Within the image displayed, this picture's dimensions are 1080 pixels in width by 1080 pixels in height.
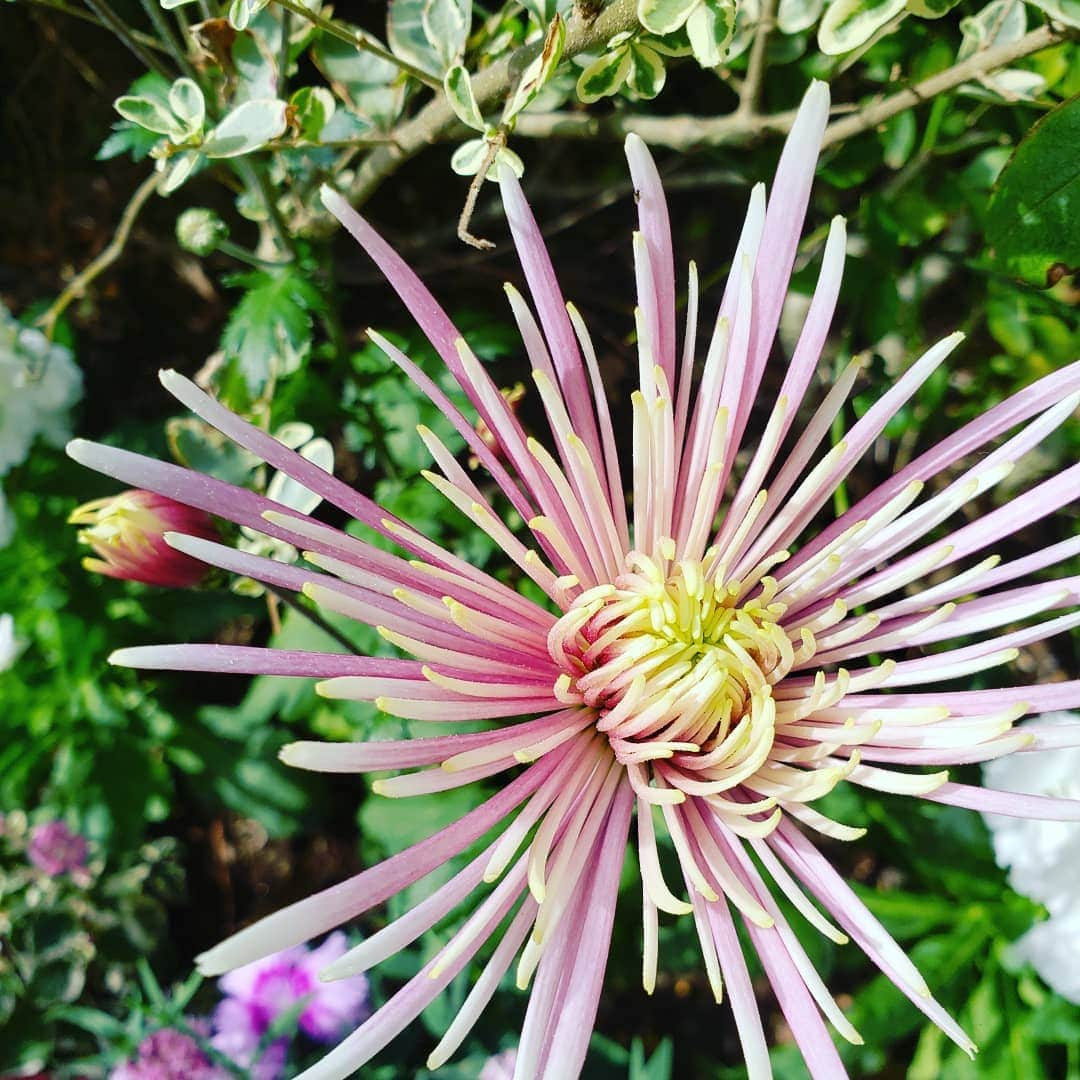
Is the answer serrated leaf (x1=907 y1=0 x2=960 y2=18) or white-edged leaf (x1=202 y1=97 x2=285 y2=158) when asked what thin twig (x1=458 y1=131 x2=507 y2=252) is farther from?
serrated leaf (x1=907 y1=0 x2=960 y2=18)

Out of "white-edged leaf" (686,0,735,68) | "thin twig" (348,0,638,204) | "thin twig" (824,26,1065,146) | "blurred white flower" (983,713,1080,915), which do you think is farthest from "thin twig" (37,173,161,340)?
"blurred white flower" (983,713,1080,915)

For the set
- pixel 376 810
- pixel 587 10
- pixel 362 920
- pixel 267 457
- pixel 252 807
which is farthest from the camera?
pixel 362 920

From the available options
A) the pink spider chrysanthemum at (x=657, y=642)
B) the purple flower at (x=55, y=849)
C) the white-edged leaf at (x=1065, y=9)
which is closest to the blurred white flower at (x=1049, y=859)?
the pink spider chrysanthemum at (x=657, y=642)

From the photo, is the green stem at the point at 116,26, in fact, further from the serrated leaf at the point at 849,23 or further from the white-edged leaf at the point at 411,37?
the serrated leaf at the point at 849,23

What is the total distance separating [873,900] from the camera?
1440mm

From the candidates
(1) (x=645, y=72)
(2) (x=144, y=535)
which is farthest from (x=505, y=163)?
(2) (x=144, y=535)

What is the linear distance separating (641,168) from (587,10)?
0.16 meters

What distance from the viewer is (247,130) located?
92 centimetres

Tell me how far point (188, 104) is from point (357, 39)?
170 millimetres

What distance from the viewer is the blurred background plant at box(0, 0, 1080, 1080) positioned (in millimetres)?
1013

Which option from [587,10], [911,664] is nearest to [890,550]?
[911,664]

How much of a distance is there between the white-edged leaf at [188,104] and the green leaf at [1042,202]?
0.74 metres

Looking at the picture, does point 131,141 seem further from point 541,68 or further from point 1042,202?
point 1042,202

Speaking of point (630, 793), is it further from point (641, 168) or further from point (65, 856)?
point (65, 856)
